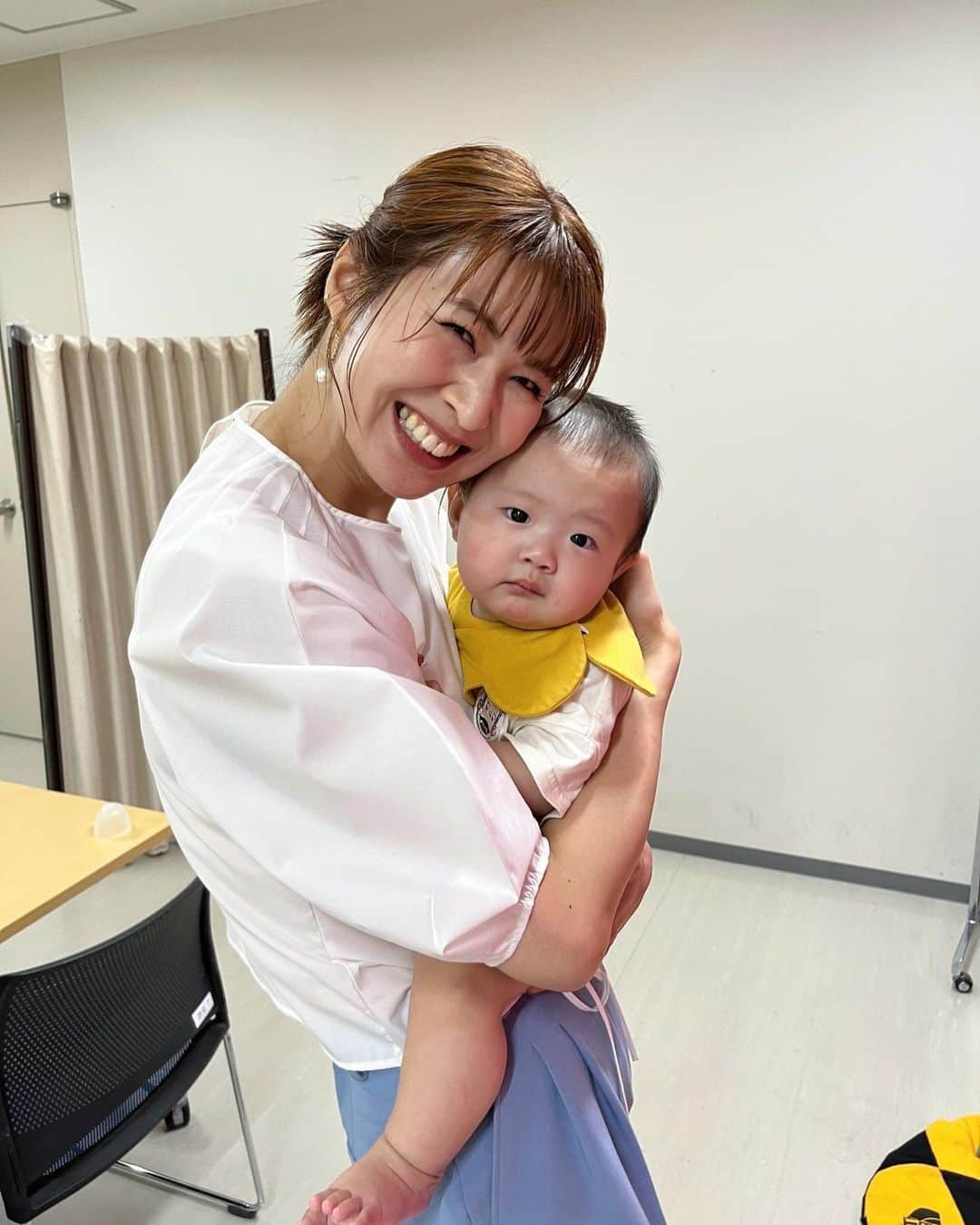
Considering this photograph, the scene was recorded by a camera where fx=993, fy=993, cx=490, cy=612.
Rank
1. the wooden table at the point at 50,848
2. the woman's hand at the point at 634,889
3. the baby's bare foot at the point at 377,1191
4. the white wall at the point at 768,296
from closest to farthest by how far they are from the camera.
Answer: the baby's bare foot at the point at 377,1191, the woman's hand at the point at 634,889, the wooden table at the point at 50,848, the white wall at the point at 768,296

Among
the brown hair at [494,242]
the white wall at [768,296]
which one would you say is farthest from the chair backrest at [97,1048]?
the white wall at [768,296]

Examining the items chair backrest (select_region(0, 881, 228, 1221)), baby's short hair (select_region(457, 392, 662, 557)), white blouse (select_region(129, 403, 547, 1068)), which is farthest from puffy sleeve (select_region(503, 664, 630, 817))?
chair backrest (select_region(0, 881, 228, 1221))

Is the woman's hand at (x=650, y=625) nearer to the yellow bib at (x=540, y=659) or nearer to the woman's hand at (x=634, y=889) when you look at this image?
the yellow bib at (x=540, y=659)

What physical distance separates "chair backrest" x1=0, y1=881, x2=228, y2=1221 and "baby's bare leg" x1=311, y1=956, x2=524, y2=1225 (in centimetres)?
80

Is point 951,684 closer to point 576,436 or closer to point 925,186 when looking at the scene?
point 925,186

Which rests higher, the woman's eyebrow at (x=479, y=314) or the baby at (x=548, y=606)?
the woman's eyebrow at (x=479, y=314)

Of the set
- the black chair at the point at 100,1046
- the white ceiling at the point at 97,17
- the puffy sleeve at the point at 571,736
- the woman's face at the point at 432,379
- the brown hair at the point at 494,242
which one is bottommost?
the black chair at the point at 100,1046

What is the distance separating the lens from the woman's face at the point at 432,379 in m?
0.80

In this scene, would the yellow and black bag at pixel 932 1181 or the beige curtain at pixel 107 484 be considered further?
the beige curtain at pixel 107 484

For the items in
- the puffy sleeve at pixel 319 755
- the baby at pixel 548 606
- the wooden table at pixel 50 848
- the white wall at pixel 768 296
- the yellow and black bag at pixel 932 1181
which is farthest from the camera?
the white wall at pixel 768 296

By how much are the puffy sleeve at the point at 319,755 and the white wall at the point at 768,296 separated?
242 centimetres

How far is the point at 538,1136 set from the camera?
0.95 metres

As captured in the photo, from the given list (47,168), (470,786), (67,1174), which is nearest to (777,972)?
(67,1174)

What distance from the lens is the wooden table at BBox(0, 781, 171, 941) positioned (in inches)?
67.0
